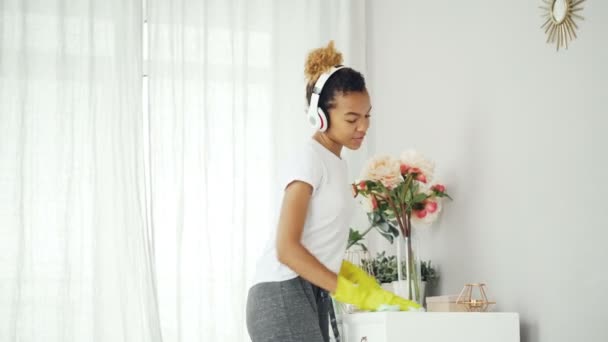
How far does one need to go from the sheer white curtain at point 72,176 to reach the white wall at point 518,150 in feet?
3.52

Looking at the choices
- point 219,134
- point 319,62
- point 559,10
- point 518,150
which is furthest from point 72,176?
point 559,10

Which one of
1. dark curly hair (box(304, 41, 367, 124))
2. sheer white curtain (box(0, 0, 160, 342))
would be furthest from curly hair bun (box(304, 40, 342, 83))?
sheer white curtain (box(0, 0, 160, 342))

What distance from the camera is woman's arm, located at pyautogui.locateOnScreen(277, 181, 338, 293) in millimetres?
1708

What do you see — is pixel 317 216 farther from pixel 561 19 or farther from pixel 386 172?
pixel 561 19

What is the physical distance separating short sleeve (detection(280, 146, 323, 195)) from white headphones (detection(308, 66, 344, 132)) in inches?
5.8

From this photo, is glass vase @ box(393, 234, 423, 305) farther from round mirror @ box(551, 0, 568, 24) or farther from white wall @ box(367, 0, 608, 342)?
round mirror @ box(551, 0, 568, 24)

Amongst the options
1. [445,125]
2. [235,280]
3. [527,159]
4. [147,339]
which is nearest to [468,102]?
[445,125]

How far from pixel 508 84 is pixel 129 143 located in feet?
4.91

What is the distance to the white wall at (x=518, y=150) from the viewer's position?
1879 millimetres

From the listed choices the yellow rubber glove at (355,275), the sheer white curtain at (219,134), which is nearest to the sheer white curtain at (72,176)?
the sheer white curtain at (219,134)

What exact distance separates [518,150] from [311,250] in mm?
725

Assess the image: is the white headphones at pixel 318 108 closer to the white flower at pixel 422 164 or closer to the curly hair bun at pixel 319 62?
the curly hair bun at pixel 319 62

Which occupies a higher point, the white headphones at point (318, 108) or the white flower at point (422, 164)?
the white headphones at point (318, 108)

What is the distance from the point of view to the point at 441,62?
2676 mm
